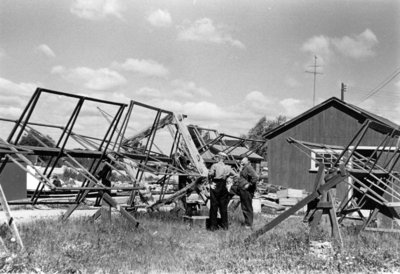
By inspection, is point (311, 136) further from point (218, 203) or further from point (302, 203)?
point (302, 203)

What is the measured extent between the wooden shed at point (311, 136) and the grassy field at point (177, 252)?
13043 mm

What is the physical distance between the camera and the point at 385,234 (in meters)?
9.57

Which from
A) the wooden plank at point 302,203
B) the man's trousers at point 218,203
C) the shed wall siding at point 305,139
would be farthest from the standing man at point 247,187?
the shed wall siding at point 305,139

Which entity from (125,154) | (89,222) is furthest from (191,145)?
(89,222)

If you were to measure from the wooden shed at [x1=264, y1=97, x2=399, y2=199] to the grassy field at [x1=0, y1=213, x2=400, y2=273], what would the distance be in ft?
42.8

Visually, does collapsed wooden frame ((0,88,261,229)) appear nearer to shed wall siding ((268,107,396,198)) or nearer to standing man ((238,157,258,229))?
standing man ((238,157,258,229))

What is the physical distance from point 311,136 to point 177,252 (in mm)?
16904

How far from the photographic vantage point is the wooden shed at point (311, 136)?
72.4 ft

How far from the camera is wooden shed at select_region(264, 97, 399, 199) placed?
2208 centimetres

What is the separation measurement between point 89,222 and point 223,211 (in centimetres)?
331

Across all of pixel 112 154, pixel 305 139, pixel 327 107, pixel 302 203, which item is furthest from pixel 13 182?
pixel 327 107

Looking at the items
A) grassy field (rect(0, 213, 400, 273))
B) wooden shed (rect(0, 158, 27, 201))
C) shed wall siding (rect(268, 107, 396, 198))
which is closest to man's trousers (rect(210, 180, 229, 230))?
grassy field (rect(0, 213, 400, 273))

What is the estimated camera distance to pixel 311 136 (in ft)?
77.6

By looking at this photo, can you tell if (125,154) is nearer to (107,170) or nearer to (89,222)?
(107,170)
